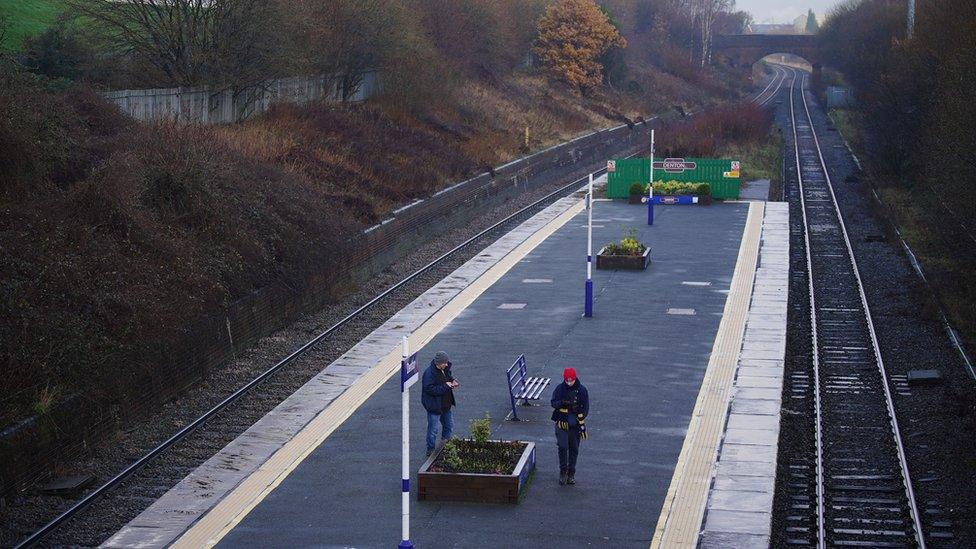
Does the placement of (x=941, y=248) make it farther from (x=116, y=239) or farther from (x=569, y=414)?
(x=116, y=239)

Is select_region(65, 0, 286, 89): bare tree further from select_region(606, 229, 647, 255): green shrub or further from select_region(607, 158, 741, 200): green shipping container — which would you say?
select_region(606, 229, 647, 255): green shrub

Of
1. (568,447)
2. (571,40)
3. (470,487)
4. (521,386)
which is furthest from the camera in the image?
(571,40)

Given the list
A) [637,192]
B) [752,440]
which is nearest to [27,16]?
[637,192]

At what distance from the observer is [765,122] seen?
78.4 m

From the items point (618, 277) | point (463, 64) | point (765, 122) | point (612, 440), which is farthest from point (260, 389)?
point (765, 122)

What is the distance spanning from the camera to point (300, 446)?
17.4m

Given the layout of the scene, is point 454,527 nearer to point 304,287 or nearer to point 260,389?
point 260,389

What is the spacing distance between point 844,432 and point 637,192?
2804cm

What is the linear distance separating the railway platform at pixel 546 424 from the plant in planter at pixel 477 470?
0.18 meters

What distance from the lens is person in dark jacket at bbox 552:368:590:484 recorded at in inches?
599

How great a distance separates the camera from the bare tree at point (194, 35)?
1503 inches

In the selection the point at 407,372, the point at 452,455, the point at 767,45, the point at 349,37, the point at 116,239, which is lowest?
the point at 452,455

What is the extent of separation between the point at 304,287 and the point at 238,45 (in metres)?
16.2

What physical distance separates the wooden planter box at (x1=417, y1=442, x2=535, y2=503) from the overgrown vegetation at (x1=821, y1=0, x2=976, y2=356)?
41.7 ft
